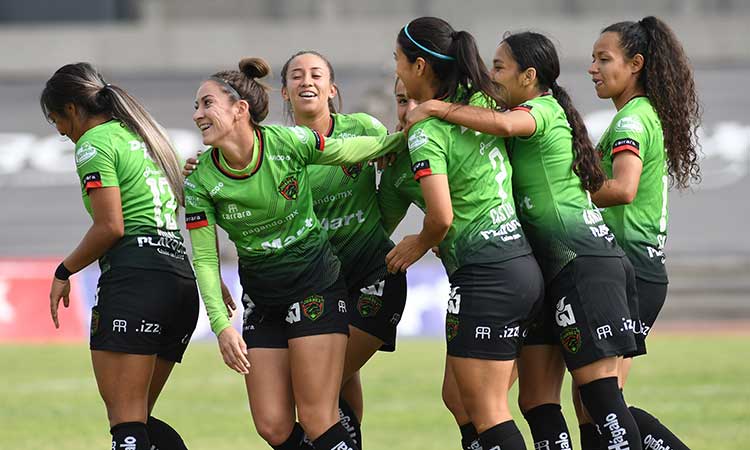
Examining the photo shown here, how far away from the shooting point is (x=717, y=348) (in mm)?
14547

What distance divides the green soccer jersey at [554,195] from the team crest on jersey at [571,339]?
0.82ft

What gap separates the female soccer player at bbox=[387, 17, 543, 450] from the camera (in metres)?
5.15

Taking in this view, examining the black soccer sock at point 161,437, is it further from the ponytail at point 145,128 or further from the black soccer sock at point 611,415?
the black soccer sock at point 611,415

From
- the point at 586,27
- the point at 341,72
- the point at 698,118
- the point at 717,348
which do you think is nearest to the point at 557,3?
the point at 586,27

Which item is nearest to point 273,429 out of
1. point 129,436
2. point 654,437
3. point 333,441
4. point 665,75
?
point 333,441

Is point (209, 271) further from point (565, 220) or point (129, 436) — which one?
point (565, 220)

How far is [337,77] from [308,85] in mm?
14241

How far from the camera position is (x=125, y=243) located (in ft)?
18.7

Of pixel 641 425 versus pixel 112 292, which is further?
pixel 641 425

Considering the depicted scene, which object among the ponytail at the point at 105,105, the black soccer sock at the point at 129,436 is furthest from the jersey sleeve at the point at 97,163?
the black soccer sock at the point at 129,436

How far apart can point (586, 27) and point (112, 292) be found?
18.9 m

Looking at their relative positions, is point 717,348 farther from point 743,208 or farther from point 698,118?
point 698,118

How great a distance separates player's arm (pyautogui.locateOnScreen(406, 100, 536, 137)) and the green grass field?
Answer: 3567mm

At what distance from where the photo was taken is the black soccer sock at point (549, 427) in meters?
5.63
